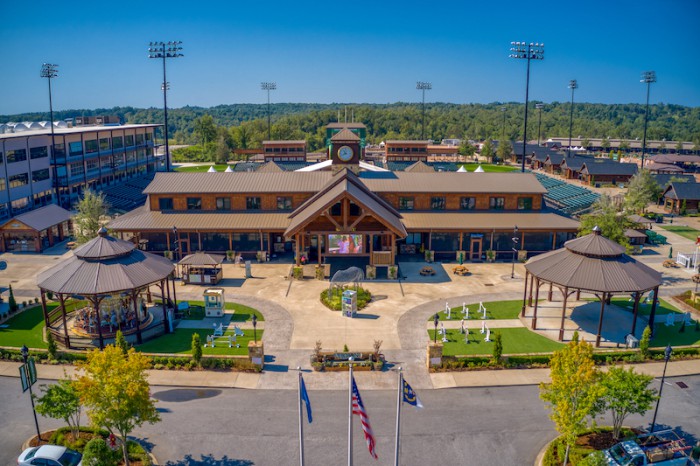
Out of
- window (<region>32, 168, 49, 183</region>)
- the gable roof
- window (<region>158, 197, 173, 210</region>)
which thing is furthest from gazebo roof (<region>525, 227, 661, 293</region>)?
window (<region>32, 168, 49, 183</region>)

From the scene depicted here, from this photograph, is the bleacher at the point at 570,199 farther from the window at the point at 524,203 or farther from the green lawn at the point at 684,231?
the window at the point at 524,203

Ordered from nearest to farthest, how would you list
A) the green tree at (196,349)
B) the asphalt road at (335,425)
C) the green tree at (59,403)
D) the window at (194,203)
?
1. the green tree at (59,403)
2. the asphalt road at (335,425)
3. the green tree at (196,349)
4. the window at (194,203)

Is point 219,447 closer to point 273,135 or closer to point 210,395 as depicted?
point 210,395

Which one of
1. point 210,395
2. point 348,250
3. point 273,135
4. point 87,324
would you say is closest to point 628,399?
point 210,395

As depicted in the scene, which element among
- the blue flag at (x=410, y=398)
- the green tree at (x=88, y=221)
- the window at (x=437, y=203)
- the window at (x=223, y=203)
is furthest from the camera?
the window at (x=437, y=203)

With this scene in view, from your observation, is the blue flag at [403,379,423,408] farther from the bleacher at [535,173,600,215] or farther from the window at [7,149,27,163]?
the window at [7,149,27,163]

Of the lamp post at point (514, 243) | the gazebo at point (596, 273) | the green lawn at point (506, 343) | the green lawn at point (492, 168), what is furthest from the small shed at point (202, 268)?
the green lawn at point (492, 168)

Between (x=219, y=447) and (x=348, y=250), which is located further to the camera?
(x=348, y=250)
